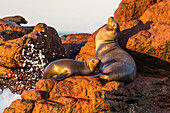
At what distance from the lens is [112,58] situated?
593 cm

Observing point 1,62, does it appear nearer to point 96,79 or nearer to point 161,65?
point 96,79

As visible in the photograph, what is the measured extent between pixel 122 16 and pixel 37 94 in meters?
4.89

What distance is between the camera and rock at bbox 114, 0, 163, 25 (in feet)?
25.5

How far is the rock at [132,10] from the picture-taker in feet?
25.5

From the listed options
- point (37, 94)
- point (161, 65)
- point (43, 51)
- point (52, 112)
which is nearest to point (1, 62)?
point (43, 51)

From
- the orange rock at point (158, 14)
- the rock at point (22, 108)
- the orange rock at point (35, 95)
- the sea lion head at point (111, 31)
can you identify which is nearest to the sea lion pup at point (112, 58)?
the sea lion head at point (111, 31)

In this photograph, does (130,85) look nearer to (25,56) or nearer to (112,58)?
(112,58)

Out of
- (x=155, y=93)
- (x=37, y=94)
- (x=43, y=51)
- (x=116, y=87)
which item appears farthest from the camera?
(x=43, y=51)

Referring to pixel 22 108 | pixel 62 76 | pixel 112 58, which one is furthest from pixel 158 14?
pixel 22 108

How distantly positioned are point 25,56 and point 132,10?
4.17m

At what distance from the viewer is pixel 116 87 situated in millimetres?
4512

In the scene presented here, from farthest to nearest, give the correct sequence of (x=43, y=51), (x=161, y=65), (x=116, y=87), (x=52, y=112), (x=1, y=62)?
1. (x=43, y=51)
2. (x=1, y=62)
3. (x=161, y=65)
4. (x=116, y=87)
5. (x=52, y=112)

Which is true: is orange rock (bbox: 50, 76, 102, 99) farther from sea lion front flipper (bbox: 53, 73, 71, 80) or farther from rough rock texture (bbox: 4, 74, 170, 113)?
sea lion front flipper (bbox: 53, 73, 71, 80)

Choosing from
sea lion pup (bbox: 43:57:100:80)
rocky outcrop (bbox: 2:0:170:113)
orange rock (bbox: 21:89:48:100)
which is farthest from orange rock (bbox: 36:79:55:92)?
sea lion pup (bbox: 43:57:100:80)
